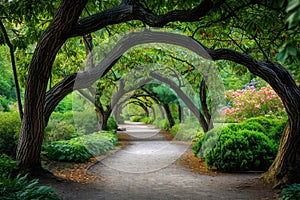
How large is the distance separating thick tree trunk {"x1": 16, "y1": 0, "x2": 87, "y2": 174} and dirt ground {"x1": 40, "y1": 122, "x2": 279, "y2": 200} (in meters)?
0.61

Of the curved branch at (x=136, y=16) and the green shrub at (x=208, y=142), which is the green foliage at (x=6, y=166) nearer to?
the curved branch at (x=136, y=16)

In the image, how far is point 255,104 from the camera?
48.3ft

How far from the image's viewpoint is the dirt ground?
19.3 feet

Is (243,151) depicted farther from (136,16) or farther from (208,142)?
(136,16)

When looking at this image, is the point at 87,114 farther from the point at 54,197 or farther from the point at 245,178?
the point at 54,197

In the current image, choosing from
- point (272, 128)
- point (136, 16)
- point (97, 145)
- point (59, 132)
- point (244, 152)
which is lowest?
point (97, 145)

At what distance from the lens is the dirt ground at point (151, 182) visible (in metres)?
5.89

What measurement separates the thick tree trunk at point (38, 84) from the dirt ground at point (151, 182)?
0.61 metres

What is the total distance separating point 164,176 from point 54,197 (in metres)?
3.87

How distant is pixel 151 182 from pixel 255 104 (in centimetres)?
923

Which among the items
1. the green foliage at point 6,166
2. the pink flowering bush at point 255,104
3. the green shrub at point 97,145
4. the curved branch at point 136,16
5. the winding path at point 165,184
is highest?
the curved branch at point 136,16

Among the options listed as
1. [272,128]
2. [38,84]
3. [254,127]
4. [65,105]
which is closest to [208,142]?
[254,127]

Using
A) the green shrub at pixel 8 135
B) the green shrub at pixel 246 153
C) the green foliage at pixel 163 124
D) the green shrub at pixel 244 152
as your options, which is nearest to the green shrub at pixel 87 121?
the green shrub at pixel 8 135

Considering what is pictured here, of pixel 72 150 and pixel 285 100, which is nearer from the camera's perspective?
pixel 285 100
